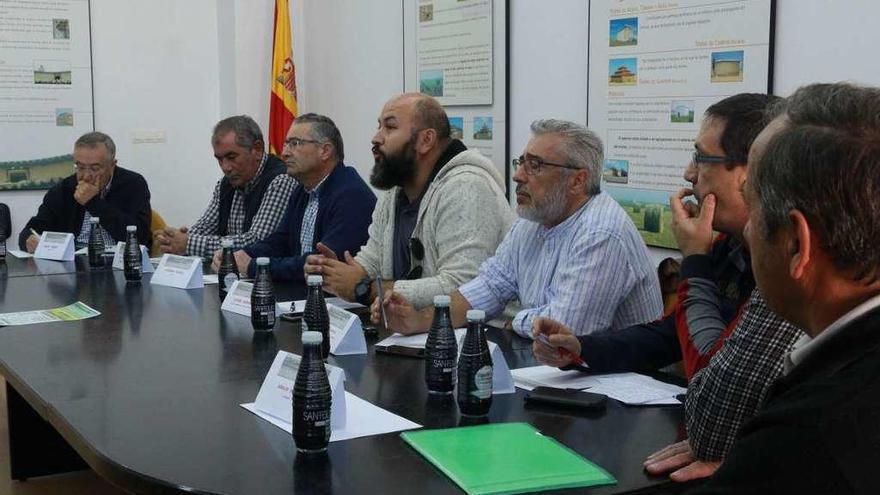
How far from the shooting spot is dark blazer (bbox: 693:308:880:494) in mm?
852

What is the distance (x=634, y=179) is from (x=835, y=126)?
2.90 metres

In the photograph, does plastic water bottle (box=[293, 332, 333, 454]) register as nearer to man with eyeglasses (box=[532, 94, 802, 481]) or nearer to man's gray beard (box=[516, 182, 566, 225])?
man with eyeglasses (box=[532, 94, 802, 481])

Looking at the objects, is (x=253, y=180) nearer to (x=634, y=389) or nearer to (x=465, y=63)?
(x=465, y=63)

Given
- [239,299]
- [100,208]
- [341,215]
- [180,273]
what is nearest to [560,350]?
[239,299]

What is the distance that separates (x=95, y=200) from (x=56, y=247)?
0.54 meters

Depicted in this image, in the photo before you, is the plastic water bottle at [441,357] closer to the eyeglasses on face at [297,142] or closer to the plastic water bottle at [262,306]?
the plastic water bottle at [262,306]

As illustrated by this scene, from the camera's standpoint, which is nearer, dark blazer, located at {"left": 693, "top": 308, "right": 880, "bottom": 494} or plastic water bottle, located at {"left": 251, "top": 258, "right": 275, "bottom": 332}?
dark blazer, located at {"left": 693, "top": 308, "right": 880, "bottom": 494}

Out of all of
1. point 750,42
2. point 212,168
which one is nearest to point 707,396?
point 750,42

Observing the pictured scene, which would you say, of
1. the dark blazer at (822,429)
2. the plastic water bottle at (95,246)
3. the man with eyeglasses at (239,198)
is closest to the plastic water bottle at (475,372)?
the dark blazer at (822,429)

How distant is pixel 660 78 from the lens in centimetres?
369

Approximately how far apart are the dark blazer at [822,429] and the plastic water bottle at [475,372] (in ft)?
2.93

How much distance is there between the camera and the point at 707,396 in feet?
5.22

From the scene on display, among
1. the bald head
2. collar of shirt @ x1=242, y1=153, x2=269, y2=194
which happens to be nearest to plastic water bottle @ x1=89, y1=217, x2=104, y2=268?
collar of shirt @ x1=242, y1=153, x2=269, y2=194

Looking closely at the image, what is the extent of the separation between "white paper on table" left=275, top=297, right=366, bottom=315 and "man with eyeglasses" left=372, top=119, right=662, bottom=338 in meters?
0.36
